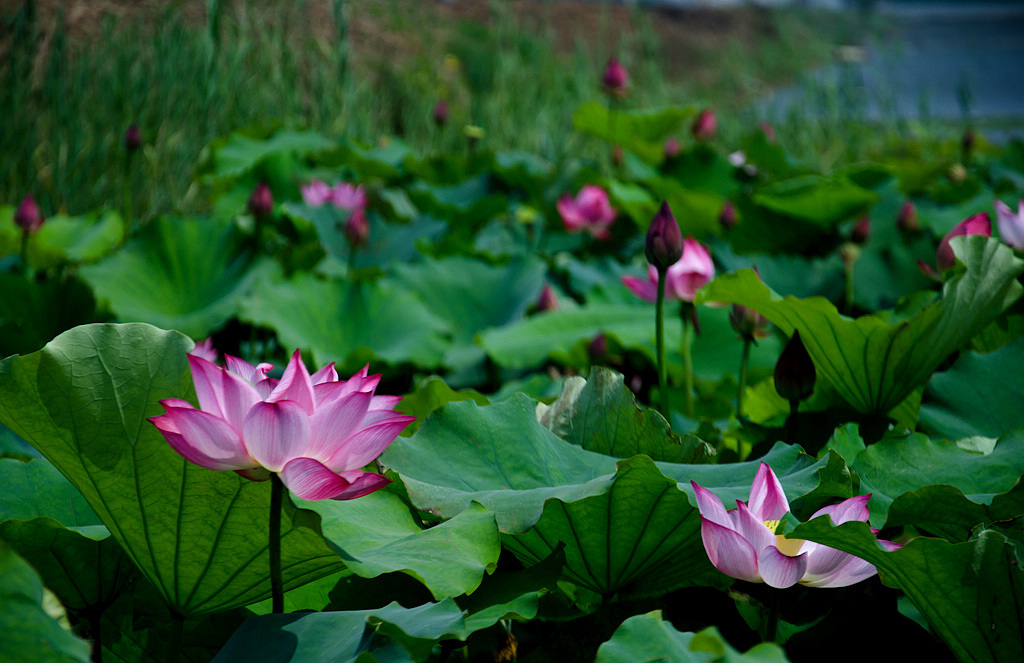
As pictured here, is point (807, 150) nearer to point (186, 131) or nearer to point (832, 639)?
point (186, 131)

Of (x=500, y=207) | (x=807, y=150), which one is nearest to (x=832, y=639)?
(x=500, y=207)

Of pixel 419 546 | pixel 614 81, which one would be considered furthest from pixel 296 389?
pixel 614 81

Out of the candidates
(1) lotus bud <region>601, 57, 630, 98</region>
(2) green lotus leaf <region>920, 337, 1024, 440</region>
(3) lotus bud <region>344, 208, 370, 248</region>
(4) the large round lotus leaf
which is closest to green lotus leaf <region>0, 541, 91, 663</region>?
(4) the large round lotus leaf

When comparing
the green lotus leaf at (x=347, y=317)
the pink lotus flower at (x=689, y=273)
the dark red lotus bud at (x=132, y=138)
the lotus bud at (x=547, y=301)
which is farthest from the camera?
the dark red lotus bud at (x=132, y=138)

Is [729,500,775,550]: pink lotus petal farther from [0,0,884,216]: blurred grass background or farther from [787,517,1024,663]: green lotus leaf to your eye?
[0,0,884,216]: blurred grass background

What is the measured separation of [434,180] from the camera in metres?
3.01

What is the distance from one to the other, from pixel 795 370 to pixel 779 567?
0.39 meters

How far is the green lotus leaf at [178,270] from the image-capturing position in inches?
76.4

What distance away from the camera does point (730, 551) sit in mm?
683

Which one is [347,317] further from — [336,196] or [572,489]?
[572,489]

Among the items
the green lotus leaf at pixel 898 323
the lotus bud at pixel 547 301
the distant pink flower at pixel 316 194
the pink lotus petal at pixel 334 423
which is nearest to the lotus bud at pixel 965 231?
the green lotus leaf at pixel 898 323

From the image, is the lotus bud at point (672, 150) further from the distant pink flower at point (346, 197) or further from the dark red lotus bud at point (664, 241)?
the dark red lotus bud at point (664, 241)

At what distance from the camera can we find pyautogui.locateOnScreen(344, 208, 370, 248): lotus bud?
215 centimetres

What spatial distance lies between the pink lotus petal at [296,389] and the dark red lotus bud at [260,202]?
1.52 meters
